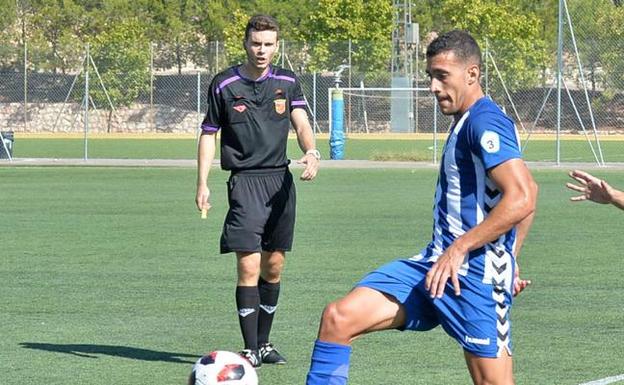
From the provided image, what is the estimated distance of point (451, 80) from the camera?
580 cm

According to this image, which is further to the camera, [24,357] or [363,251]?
[363,251]

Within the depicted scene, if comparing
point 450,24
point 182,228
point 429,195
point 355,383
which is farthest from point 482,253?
point 450,24

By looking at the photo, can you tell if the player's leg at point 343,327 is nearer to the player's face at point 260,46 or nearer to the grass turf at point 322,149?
the player's face at point 260,46

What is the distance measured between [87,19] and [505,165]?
5901cm

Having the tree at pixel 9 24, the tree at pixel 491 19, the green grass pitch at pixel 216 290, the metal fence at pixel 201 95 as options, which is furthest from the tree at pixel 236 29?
the green grass pitch at pixel 216 290

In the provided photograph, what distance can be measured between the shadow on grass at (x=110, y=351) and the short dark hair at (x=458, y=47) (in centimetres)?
337

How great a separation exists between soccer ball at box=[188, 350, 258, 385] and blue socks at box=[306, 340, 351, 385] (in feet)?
0.91

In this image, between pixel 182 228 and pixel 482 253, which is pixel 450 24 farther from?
pixel 482 253

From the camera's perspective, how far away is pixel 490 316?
574 cm

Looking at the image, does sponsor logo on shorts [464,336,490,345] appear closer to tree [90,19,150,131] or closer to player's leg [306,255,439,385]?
player's leg [306,255,439,385]

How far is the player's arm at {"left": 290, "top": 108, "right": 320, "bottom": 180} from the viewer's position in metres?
8.57

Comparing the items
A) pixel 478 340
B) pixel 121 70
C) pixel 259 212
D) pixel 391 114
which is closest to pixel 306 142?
pixel 259 212

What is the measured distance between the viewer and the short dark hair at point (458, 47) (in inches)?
228

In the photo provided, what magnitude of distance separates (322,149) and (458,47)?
35.4 m
